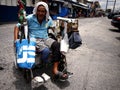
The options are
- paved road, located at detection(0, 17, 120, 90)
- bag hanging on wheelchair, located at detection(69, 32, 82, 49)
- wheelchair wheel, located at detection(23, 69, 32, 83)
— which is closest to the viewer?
wheelchair wheel, located at detection(23, 69, 32, 83)

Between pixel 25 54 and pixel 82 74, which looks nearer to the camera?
pixel 25 54

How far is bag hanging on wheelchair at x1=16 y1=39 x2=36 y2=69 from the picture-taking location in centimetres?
315

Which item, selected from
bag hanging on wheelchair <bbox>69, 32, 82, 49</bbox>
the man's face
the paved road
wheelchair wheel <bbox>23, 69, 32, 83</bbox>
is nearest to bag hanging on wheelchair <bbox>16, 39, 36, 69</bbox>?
wheelchair wheel <bbox>23, 69, 32, 83</bbox>

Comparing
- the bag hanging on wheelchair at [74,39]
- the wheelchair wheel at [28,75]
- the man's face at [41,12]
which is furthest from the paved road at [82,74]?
the man's face at [41,12]

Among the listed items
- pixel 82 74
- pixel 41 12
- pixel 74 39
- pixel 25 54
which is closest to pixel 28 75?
pixel 25 54

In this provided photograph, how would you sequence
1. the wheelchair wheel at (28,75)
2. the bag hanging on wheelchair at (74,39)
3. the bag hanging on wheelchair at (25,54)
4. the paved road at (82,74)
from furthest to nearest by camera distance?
1. the bag hanging on wheelchair at (74,39)
2. the paved road at (82,74)
3. the wheelchair wheel at (28,75)
4. the bag hanging on wheelchair at (25,54)

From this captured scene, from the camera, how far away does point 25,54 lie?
3.22m

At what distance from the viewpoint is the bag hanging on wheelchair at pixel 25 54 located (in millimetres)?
3150

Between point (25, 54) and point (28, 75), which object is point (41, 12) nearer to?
point (25, 54)

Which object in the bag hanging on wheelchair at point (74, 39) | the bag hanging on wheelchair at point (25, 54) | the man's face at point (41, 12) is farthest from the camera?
the bag hanging on wheelchair at point (74, 39)

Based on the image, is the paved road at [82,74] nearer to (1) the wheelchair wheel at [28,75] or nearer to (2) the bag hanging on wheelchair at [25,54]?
(1) the wheelchair wheel at [28,75]

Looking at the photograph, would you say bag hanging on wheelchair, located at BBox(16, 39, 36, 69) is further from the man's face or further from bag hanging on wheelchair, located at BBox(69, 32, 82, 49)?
bag hanging on wheelchair, located at BBox(69, 32, 82, 49)

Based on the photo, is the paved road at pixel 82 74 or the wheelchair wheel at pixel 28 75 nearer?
the wheelchair wheel at pixel 28 75

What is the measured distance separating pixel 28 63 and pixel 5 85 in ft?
2.90
